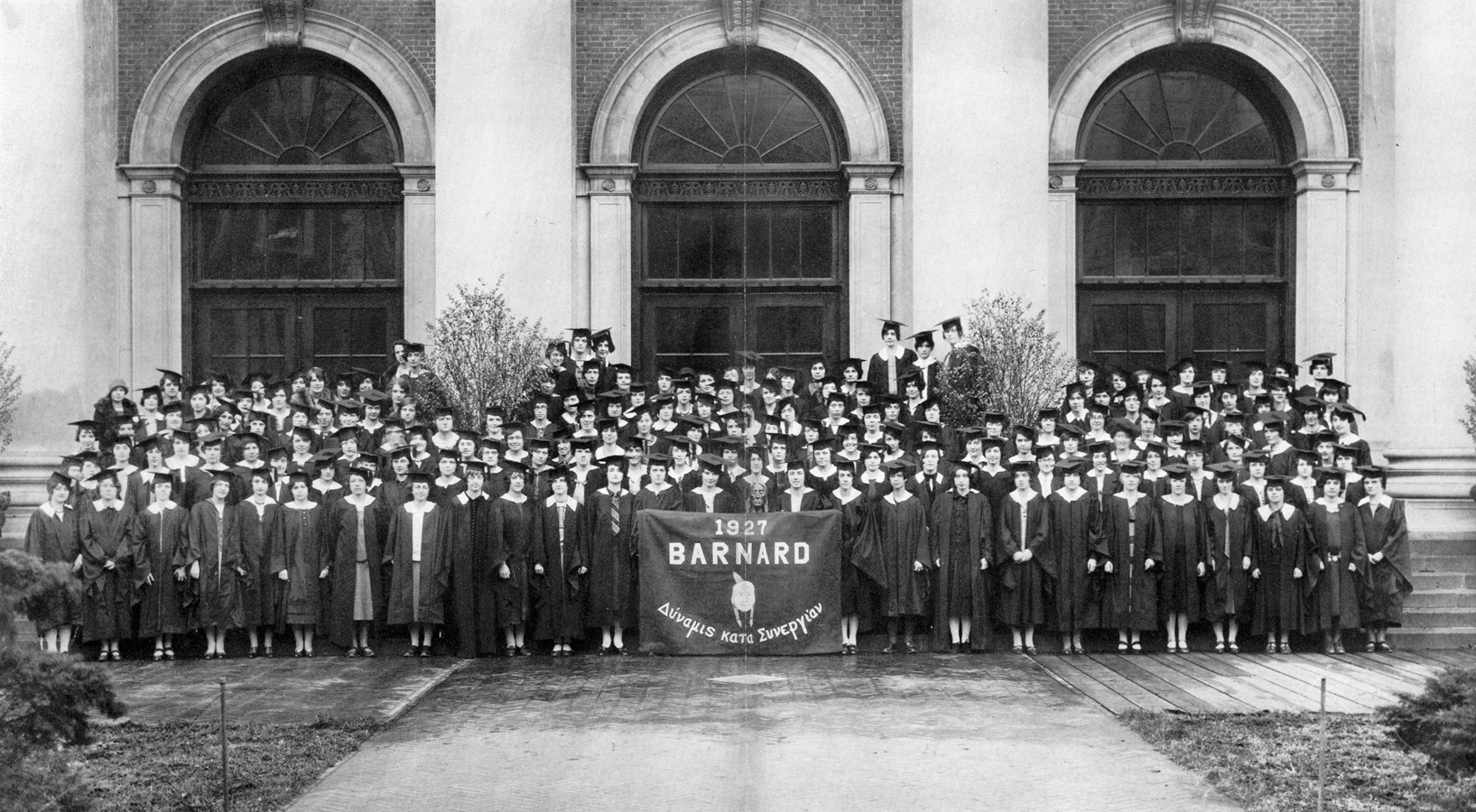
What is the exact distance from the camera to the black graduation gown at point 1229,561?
1462cm

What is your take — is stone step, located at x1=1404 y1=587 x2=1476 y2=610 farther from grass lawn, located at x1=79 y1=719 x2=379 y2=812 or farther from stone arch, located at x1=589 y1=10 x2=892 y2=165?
grass lawn, located at x1=79 y1=719 x2=379 y2=812

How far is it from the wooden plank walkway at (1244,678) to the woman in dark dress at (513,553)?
178 inches

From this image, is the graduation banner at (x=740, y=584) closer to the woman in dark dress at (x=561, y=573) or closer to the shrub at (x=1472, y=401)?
the woman in dark dress at (x=561, y=573)

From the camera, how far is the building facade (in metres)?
19.5

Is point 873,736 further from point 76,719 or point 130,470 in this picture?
point 130,470

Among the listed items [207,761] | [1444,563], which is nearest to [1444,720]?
[207,761]

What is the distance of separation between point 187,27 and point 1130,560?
1345 cm

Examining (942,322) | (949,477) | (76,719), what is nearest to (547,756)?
(76,719)

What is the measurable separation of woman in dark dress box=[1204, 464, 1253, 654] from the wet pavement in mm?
2136

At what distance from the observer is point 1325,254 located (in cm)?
2052

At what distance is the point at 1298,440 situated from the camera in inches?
641

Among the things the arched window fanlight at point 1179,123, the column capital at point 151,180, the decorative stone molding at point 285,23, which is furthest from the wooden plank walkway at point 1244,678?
the column capital at point 151,180

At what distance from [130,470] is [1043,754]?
30.7ft

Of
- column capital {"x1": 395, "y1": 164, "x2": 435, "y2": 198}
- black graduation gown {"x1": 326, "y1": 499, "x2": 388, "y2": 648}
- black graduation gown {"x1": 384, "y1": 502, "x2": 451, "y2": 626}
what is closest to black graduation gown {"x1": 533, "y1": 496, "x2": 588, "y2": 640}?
black graduation gown {"x1": 384, "y1": 502, "x2": 451, "y2": 626}
